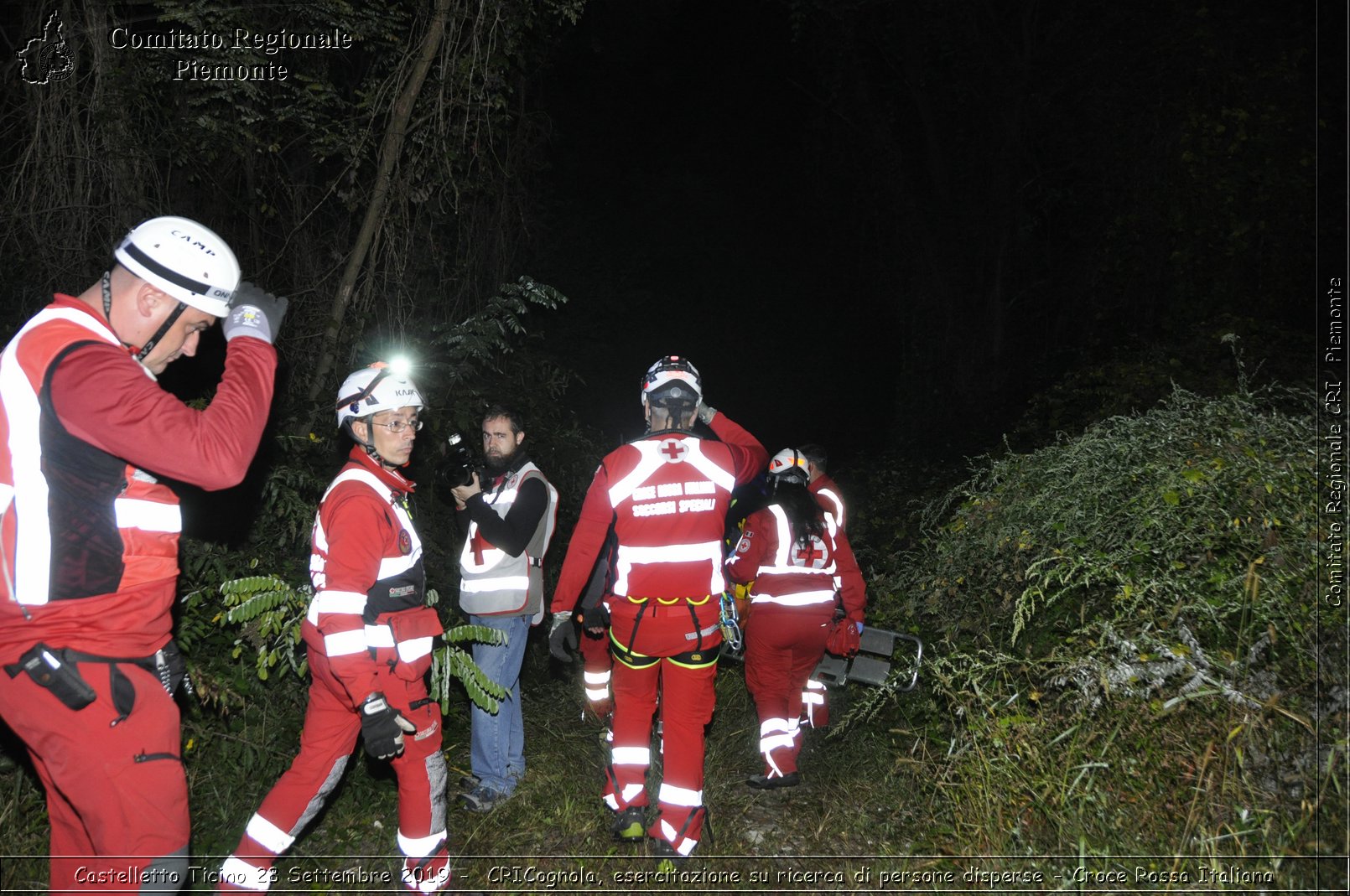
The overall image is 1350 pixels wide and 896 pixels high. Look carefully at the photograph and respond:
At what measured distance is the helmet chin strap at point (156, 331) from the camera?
279 centimetres

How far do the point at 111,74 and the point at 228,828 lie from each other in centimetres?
442

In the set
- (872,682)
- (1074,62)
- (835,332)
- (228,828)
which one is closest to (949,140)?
(1074,62)

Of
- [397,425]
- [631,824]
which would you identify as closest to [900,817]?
[631,824]

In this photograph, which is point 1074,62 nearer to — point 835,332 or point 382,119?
point 382,119

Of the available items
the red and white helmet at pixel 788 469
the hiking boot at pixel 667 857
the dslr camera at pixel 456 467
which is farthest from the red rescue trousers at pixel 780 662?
the dslr camera at pixel 456 467

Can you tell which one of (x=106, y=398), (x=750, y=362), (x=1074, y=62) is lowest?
(x=750, y=362)

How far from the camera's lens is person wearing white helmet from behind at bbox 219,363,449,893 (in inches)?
128

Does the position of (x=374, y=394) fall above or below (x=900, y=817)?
above

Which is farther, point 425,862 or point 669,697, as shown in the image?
point 669,697

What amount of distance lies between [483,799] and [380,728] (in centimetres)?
171

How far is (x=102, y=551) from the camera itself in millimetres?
2596

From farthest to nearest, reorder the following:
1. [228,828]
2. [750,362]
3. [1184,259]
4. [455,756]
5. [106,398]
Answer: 1. [750,362]
2. [1184,259]
3. [455,756]
4. [228,828]
5. [106,398]

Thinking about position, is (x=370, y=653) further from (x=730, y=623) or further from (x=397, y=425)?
(x=730, y=623)

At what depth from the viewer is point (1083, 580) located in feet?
14.1
